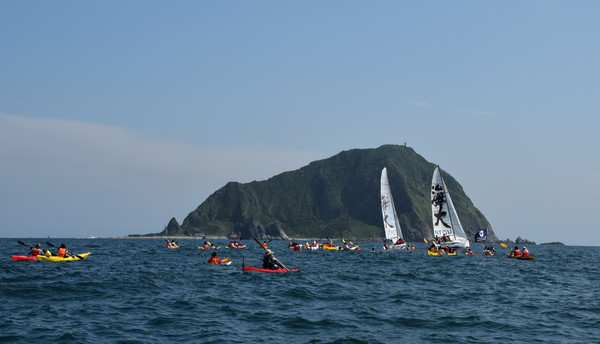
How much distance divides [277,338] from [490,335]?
309 inches

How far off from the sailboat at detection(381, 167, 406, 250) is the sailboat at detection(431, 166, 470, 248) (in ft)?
20.8

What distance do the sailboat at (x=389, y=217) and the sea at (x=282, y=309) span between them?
46145 millimetres

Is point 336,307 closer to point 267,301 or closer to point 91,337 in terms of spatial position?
point 267,301

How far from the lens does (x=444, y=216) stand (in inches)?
3253

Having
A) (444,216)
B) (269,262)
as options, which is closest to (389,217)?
Result: (444,216)

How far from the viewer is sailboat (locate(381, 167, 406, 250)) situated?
87.8 metres

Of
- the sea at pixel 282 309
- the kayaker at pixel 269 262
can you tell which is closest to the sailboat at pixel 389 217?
the kayaker at pixel 269 262

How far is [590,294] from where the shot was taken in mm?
34938

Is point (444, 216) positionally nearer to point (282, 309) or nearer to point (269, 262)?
point (269, 262)

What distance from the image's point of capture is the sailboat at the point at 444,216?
8250 cm

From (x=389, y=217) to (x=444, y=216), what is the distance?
9.13 metres

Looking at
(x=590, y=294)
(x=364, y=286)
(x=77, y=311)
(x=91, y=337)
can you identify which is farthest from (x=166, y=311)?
(x=590, y=294)

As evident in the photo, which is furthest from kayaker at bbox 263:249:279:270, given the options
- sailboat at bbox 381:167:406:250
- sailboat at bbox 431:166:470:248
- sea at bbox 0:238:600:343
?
sailboat at bbox 381:167:406:250

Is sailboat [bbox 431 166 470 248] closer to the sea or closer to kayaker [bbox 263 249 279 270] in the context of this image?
the sea
